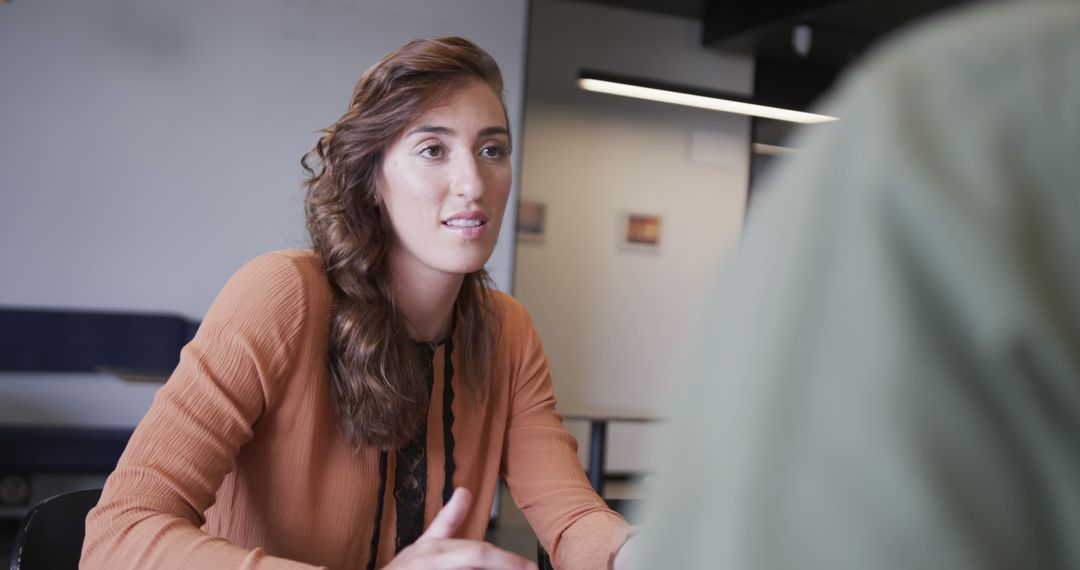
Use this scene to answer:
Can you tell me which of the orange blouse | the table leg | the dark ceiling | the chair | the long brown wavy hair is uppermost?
the dark ceiling

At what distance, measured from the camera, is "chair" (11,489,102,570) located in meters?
1.40

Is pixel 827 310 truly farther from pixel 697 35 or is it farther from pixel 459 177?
pixel 697 35

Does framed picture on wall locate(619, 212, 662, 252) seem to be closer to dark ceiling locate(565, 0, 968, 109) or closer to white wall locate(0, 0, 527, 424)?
dark ceiling locate(565, 0, 968, 109)

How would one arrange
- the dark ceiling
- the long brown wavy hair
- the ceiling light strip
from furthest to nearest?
the dark ceiling → the ceiling light strip → the long brown wavy hair

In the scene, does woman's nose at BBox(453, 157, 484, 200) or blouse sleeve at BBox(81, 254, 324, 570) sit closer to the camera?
blouse sleeve at BBox(81, 254, 324, 570)

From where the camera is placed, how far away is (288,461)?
1.51m

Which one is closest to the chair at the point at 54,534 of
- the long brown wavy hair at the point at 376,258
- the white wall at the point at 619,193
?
the long brown wavy hair at the point at 376,258

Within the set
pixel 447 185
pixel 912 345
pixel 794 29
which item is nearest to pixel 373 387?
pixel 447 185

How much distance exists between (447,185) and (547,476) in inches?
22.9

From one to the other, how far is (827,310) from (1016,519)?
6 cm

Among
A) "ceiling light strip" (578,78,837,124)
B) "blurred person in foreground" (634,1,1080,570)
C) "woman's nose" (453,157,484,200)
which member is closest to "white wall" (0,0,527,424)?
"ceiling light strip" (578,78,837,124)

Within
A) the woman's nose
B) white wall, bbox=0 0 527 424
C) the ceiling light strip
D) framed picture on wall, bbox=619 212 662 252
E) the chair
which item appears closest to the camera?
the chair

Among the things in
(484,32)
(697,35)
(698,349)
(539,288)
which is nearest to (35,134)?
(484,32)

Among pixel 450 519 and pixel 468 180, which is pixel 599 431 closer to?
pixel 468 180
